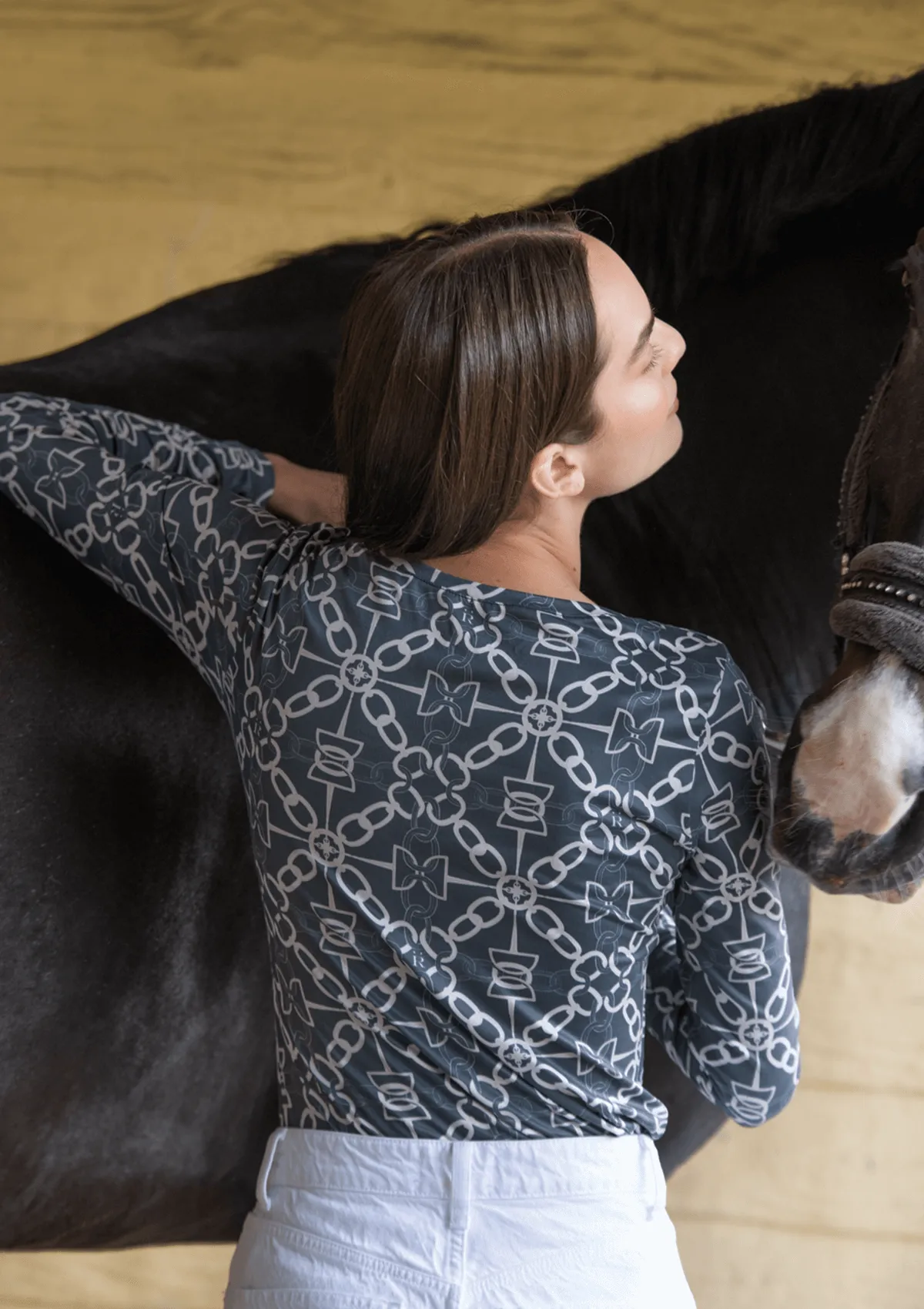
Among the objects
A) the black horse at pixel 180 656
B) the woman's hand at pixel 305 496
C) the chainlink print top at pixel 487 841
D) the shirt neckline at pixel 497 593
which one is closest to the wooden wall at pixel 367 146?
the black horse at pixel 180 656

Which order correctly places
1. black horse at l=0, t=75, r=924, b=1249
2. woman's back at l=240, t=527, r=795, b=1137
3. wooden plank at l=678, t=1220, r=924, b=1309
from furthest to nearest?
wooden plank at l=678, t=1220, r=924, b=1309 → black horse at l=0, t=75, r=924, b=1249 → woman's back at l=240, t=527, r=795, b=1137

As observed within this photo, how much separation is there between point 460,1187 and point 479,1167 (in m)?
0.01

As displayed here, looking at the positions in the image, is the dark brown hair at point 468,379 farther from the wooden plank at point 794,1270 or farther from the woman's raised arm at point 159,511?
the wooden plank at point 794,1270

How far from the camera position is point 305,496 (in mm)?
852

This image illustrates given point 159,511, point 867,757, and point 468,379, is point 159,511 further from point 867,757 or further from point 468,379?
point 867,757

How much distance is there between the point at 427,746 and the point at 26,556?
1.34 feet

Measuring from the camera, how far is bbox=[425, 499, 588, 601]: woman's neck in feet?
2.02

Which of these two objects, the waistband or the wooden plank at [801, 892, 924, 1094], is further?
the wooden plank at [801, 892, 924, 1094]

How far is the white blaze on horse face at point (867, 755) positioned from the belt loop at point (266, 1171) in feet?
1.13

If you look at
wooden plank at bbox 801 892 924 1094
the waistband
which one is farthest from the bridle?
wooden plank at bbox 801 892 924 1094

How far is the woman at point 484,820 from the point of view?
558mm

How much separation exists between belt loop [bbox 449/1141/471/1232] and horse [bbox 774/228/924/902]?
228mm

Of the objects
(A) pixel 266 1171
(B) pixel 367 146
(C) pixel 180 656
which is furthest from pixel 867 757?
(B) pixel 367 146

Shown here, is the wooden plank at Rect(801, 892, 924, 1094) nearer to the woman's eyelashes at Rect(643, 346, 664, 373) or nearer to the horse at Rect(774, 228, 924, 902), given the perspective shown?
the horse at Rect(774, 228, 924, 902)
